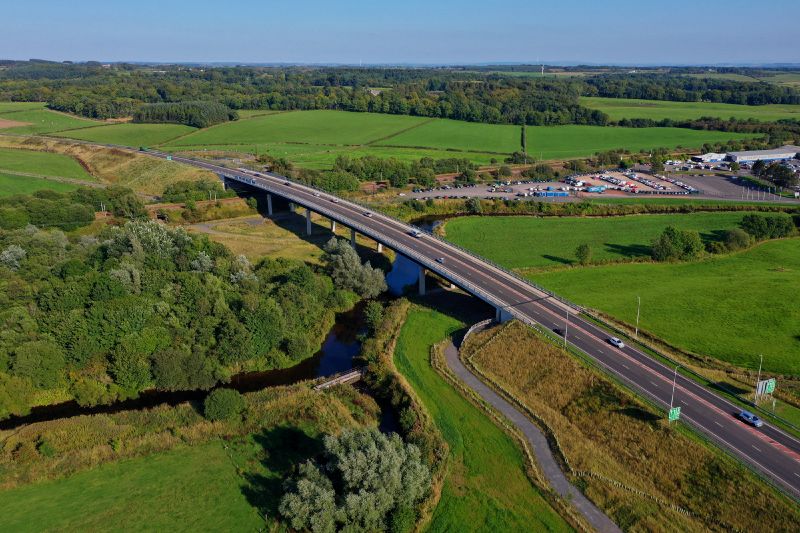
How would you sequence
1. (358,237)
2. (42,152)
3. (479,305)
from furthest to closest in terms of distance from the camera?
(42,152) < (358,237) < (479,305)

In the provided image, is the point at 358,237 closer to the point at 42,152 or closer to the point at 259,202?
the point at 259,202

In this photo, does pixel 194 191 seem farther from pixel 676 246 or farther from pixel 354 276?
pixel 676 246

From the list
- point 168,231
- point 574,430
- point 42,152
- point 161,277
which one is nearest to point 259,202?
point 168,231

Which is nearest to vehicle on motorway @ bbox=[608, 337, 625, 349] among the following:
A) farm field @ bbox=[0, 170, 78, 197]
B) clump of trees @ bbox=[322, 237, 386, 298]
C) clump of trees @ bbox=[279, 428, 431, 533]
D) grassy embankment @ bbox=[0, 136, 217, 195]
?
clump of trees @ bbox=[279, 428, 431, 533]

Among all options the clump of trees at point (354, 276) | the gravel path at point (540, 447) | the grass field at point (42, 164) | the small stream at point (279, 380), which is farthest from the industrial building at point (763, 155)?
the grass field at point (42, 164)

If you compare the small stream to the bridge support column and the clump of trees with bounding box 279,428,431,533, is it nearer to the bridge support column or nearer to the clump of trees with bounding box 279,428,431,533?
the clump of trees with bounding box 279,428,431,533

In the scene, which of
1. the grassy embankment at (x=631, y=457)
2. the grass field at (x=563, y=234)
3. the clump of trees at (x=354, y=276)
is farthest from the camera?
the grass field at (x=563, y=234)

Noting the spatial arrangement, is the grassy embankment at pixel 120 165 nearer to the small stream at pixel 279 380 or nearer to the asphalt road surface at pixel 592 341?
the asphalt road surface at pixel 592 341
